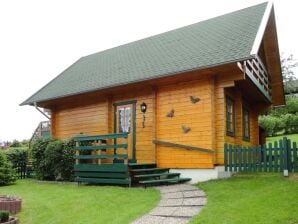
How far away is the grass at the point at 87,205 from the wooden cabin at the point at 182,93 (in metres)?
2.86

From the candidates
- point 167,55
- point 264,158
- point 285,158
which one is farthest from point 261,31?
point 285,158

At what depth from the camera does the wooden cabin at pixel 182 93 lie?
11312mm

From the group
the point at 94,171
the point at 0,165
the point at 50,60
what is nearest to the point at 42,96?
the point at 0,165

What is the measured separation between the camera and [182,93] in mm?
12188

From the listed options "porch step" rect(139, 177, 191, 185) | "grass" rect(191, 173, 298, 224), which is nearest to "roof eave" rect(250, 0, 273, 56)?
"grass" rect(191, 173, 298, 224)

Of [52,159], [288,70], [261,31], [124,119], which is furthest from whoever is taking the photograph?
[288,70]

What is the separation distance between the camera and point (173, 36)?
16438mm

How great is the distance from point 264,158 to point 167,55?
560 centimetres

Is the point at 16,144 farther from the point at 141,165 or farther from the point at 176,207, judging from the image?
the point at 176,207

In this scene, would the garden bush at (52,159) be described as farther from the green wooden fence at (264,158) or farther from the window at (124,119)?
the green wooden fence at (264,158)

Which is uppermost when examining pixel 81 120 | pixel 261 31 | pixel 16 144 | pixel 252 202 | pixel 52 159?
pixel 261 31

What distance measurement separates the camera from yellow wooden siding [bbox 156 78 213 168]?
11.4 meters

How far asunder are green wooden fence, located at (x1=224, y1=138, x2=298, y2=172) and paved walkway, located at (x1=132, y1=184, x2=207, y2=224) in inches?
87.3

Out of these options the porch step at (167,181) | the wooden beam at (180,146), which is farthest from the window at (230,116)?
the porch step at (167,181)
